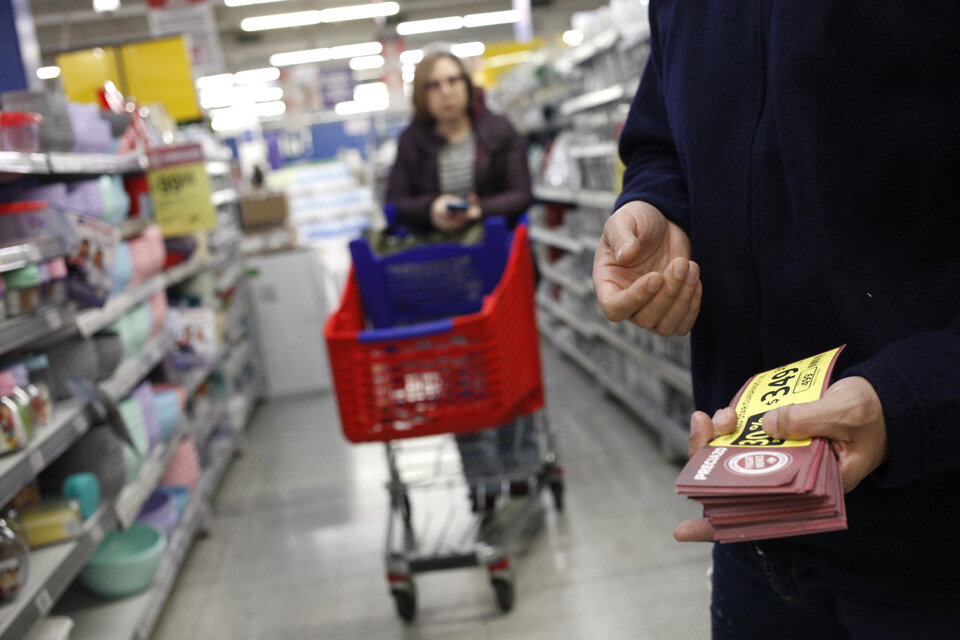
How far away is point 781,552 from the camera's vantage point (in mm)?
973

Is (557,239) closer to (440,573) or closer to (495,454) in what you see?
(495,454)

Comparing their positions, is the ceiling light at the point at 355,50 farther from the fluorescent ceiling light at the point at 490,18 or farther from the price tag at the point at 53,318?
the price tag at the point at 53,318

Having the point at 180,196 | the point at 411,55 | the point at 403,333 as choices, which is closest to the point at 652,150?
the point at 403,333

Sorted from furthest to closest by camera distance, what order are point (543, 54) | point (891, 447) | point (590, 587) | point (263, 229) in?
point (543, 54), point (263, 229), point (590, 587), point (891, 447)

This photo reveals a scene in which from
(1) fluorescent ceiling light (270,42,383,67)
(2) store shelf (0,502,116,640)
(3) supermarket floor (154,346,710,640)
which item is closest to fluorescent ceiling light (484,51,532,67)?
(1) fluorescent ceiling light (270,42,383,67)

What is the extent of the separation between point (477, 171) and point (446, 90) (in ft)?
1.09

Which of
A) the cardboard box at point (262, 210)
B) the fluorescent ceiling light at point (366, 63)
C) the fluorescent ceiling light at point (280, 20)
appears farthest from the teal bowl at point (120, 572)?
the fluorescent ceiling light at point (366, 63)

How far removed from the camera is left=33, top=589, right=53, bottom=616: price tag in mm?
Result: 2021

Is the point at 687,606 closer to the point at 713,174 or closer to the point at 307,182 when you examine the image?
the point at 713,174

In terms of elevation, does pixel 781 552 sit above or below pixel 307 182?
below

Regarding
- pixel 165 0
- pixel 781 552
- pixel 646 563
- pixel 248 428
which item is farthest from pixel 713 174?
pixel 165 0

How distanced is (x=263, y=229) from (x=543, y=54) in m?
2.58

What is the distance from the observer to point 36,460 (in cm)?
213

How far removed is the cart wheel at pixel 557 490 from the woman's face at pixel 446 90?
154 centimetres
